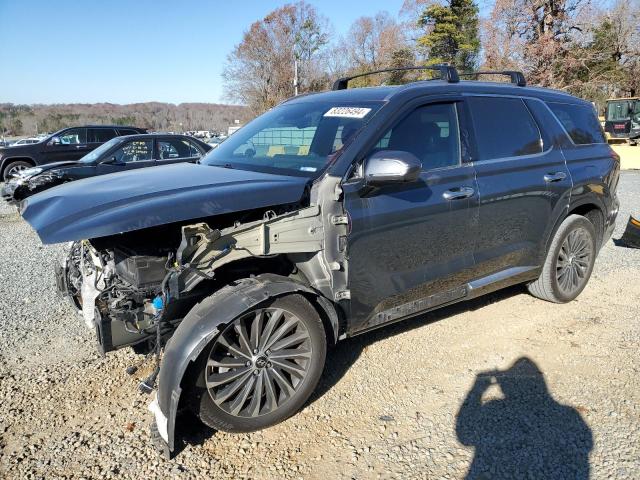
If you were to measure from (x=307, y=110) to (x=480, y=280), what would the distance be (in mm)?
1866

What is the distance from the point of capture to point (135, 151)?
9.84m

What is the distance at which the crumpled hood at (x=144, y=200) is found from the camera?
234cm

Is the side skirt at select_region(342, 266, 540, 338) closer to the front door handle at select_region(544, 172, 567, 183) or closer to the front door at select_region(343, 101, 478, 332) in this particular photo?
the front door at select_region(343, 101, 478, 332)

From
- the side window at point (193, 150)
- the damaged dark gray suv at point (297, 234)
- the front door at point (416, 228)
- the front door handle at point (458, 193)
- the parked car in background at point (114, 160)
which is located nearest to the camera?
the damaged dark gray suv at point (297, 234)

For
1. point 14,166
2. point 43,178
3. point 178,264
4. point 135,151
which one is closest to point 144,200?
point 178,264

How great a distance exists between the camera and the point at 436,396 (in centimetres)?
321

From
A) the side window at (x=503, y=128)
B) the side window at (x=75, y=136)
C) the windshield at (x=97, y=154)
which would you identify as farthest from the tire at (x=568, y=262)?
the side window at (x=75, y=136)

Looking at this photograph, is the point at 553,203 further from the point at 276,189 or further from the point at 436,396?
the point at 276,189

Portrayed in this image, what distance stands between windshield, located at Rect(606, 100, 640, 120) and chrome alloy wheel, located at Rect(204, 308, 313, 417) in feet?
101

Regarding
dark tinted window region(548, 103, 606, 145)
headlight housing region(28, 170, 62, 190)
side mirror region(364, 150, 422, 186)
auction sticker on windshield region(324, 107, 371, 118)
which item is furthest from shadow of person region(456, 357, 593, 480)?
headlight housing region(28, 170, 62, 190)

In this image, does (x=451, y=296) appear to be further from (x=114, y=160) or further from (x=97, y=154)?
(x=97, y=154)

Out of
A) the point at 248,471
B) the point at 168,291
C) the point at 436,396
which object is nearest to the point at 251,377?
the point at 248,471

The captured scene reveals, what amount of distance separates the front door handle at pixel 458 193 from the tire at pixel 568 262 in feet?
4.55

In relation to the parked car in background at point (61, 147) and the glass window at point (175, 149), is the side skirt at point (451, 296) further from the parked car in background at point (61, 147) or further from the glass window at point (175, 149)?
the parked car in background at point (61, 147)
